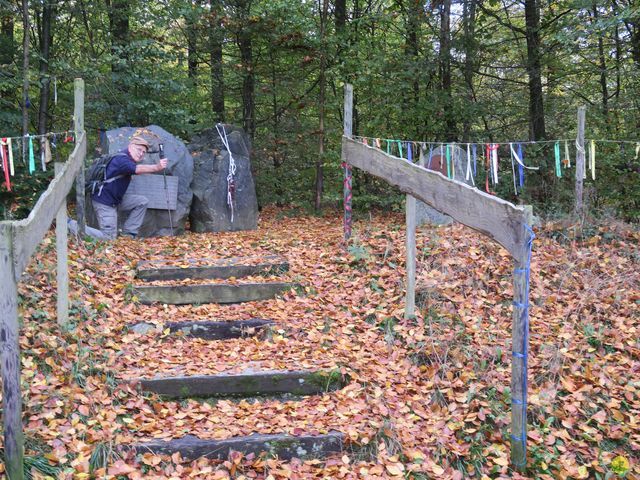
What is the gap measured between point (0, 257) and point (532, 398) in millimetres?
3615

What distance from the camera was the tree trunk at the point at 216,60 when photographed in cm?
1129

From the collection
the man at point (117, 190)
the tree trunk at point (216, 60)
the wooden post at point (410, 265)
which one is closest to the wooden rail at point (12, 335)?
the wooden post at point (410, 265)

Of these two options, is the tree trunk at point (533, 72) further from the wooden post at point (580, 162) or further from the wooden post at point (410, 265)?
the wooden post at point (410, 265)

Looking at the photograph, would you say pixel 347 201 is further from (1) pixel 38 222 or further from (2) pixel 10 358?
(2) pixel 10 358

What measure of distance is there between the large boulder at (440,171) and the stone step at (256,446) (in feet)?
17.4

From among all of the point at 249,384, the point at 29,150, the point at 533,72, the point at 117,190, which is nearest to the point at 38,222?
the point at 249,384

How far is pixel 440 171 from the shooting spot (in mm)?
9836

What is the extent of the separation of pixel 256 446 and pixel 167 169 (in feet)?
20.6

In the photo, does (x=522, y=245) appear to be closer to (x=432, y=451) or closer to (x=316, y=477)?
(x=432, y=451)

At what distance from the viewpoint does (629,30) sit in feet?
34.3

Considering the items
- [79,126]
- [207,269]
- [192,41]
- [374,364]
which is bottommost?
[374,364]

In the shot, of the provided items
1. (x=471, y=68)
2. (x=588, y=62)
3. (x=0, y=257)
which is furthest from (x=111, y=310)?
(x=588, y=62)

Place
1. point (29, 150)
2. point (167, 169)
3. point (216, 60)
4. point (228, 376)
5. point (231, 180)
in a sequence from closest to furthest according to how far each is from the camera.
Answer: point (228, 376), point (29, 150), point (167, 169), point (231, 180), point (216, 60)

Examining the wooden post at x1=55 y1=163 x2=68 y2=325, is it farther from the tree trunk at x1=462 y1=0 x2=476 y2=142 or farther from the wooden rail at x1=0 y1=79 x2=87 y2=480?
the tree trunk at x1=462 y1=0 x2=476 y2=142
